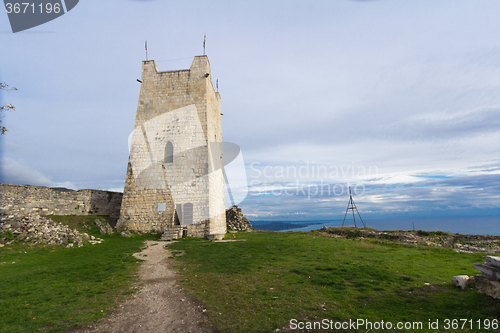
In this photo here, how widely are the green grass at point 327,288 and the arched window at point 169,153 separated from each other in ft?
33.4

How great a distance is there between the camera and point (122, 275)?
337 inches

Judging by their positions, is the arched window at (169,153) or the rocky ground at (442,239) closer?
the rocky ground at (442,239)

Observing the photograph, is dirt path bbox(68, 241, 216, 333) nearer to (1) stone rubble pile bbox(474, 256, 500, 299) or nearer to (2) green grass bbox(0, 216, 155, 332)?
(2) green grass bbox(0, 216, 155, 332)

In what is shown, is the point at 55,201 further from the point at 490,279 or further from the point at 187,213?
the point at 490,279

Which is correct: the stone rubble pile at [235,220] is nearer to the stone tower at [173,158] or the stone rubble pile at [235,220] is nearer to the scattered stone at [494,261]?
the stone tower at [173,158]

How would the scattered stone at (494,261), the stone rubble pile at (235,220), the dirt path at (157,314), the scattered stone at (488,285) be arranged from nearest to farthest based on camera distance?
the dirt path at (157,314), the scattered stone at (488,285), the scattered stone at (494,261), the stone rubble pile at (235,220)

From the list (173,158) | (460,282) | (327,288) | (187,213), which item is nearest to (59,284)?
(327,288)

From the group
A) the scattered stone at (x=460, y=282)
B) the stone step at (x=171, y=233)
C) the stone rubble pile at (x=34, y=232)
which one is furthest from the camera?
the stone step at (x=171, y=233)

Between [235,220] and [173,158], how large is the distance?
44.6 feet

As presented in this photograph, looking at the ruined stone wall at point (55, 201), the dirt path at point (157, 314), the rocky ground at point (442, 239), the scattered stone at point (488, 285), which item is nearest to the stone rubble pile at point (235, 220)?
the rocky ground at point (442, 239)

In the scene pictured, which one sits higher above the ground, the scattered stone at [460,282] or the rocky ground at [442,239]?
the scattered stone at [460,282]

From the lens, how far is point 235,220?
2988 centimetres

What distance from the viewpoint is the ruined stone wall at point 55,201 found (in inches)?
623

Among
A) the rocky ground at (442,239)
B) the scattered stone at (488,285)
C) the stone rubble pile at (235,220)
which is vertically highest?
the scattered stone at (488,285)
